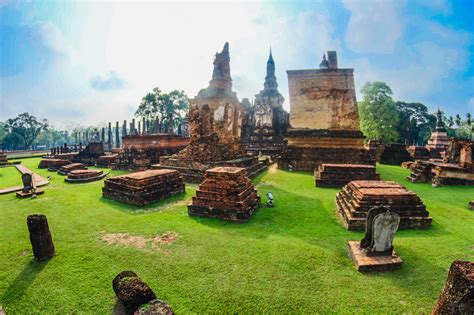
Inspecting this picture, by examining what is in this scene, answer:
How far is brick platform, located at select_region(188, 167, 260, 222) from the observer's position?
566cm

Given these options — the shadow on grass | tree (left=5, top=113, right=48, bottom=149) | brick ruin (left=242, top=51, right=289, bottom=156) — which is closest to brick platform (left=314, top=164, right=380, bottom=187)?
brick ruin (left=242, top=51, right=289, bottom=156)

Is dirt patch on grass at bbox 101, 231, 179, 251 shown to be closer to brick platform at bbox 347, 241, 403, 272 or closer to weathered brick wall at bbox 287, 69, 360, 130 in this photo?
brick platform at bbox 347, 241, 403, 272

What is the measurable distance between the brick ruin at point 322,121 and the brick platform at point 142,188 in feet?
22.8

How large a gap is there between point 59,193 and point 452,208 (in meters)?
11.6

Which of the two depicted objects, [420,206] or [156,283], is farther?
[420,206]

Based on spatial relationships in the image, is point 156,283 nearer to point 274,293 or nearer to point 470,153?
point 274,293

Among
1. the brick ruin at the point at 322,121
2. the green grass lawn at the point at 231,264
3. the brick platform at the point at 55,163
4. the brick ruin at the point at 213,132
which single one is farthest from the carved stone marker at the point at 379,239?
the brick platform at the point at 55,163

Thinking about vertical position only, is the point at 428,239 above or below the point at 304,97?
below

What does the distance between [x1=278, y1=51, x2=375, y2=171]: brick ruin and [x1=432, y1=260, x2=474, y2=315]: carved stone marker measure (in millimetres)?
10339

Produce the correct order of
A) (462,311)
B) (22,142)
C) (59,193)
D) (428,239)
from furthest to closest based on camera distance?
(22,142)
(59,193)
(428,239)
(462,311)

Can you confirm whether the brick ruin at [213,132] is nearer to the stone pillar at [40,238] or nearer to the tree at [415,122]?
the stone pillar at [40,238]

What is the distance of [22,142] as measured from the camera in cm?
5003

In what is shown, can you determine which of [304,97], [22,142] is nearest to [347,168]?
[304,97]

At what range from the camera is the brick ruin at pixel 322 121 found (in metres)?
12.6
